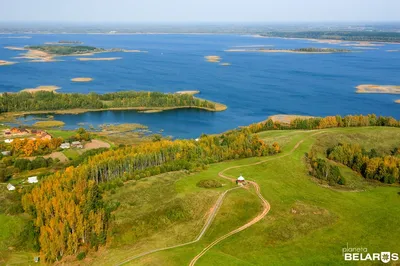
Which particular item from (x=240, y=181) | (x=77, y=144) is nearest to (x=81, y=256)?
(x=240, y=181)

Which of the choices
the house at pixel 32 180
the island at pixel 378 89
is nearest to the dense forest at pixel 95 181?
the house at pixel 32 180

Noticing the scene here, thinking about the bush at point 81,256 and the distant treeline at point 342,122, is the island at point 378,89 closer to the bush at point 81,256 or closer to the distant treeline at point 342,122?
the distant treeline at point 342,122

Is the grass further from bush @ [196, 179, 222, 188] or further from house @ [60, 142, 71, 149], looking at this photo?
bush @ [196, 179, 222, 188]

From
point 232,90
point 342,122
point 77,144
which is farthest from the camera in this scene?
point 232,90

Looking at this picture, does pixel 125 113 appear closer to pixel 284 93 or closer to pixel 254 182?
pixel 284 93

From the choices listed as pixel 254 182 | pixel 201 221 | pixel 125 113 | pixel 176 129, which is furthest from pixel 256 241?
pixel 125 113

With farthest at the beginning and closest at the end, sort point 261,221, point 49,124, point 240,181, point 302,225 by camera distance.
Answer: point 49,124 < point 240,181 < point 261,221 < point 302,225

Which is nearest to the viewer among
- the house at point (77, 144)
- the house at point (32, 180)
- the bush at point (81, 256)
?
the bush at point (81, 256)

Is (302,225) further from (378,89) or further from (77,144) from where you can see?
(378,89)
